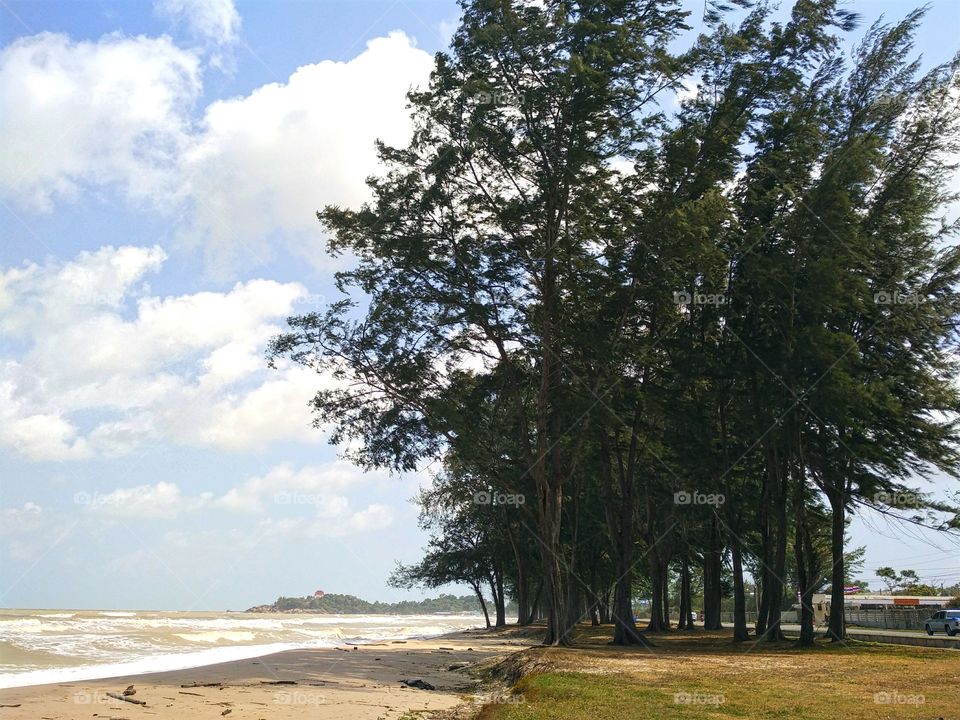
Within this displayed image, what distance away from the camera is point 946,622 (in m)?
42.9

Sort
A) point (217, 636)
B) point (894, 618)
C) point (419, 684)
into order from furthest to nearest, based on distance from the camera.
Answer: point (894, 618)
point (217, 636)
point (419, 684)

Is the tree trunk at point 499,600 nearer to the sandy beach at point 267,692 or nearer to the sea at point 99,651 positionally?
the sea at point 99,651

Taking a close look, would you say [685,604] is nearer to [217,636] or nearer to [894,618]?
[894,618]

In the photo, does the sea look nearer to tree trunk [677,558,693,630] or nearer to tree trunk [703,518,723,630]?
tree trunk [703,518,723,630]

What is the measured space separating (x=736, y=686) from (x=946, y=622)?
30426mm

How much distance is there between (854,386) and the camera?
1141 inches

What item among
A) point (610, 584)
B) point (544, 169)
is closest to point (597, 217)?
point (544, 169)

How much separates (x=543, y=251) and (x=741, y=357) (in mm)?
8837

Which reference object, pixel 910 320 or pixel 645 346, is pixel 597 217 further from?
pixel 910 320

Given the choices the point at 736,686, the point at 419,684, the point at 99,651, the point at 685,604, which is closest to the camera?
the point at 736,686

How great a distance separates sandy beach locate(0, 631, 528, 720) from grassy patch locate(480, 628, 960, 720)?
227 centimetres

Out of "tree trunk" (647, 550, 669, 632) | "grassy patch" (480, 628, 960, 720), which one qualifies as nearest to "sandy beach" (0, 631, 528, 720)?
"grassy patch" (480, 628, 960, 720)

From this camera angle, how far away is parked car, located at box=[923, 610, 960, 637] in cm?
4206

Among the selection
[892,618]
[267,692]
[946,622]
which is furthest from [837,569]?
[892,618]
